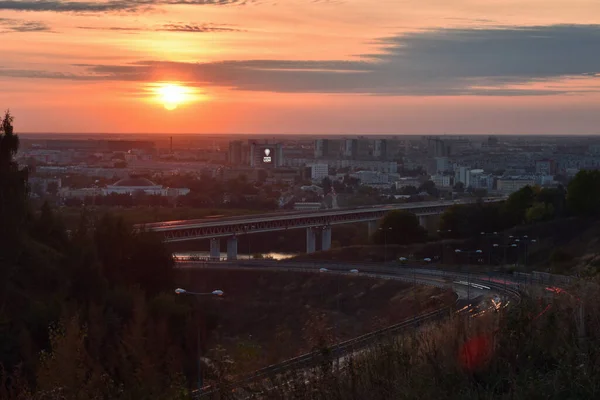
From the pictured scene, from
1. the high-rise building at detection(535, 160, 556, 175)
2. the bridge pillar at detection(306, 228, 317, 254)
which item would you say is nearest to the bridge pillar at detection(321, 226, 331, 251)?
the bridge pillar at detection(306, 228, 317, 254)

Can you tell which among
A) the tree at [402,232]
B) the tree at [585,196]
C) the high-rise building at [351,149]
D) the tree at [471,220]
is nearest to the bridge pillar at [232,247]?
the tree at [402,232]

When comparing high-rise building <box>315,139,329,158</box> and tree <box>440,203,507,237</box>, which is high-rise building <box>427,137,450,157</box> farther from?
tree <box>440,203,507,237</box>

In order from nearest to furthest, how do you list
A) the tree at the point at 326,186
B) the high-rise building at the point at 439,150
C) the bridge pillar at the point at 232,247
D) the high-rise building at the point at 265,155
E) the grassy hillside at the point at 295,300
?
the grassy hillside at the point at 295,300
the bridge pillar at the point at 232,247
the tree at the point at 326,186
the high-rise building at the point at 265,155
the high-rise building at the point at 439,150

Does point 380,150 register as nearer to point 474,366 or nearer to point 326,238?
point 326,238

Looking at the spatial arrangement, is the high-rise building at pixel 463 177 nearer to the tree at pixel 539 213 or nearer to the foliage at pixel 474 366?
the tree at pixel 539 213

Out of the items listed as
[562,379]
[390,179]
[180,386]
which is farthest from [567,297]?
[390,179]

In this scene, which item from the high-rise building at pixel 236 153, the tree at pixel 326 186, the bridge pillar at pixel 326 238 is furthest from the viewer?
the high-rise building at pixel 236 153

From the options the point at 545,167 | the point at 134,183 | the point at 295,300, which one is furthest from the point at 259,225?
the point at 545,167
